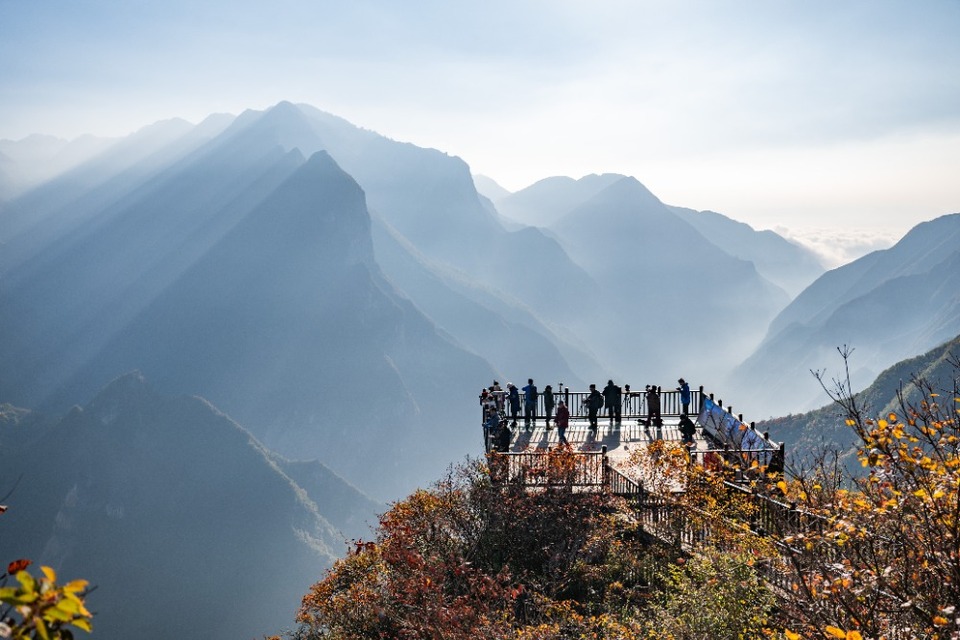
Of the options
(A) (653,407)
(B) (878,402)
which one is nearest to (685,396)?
(A) (653,407)

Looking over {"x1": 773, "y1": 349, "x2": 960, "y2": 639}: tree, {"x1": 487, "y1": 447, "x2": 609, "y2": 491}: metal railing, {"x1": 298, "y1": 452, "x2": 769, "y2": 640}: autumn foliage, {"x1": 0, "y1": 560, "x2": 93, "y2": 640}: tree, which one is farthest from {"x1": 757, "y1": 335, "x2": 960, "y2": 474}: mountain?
{"x1": 0, "y1": 560, "x2": 93, "y2": 640}: tree

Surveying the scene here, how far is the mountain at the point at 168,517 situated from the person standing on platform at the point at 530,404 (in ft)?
347

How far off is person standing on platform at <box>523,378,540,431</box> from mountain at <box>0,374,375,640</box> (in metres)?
106

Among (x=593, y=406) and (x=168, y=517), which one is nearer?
(x=593, y=406)

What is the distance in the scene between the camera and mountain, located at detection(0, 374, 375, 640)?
125 m

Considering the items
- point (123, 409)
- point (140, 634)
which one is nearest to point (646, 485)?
point (140, 634)

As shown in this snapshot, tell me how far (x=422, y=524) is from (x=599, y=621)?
5743 millimetres

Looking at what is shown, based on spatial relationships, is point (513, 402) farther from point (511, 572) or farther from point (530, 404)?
point (511, 572)

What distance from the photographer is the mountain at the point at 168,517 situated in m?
125

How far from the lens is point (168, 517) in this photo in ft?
492

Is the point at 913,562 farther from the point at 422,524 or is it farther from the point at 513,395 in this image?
the point at 513,395

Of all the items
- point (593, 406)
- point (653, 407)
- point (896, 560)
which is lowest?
point (896, 560)

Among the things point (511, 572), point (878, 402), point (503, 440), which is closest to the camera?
point (511, 572)

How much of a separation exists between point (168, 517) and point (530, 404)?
14621 cm
